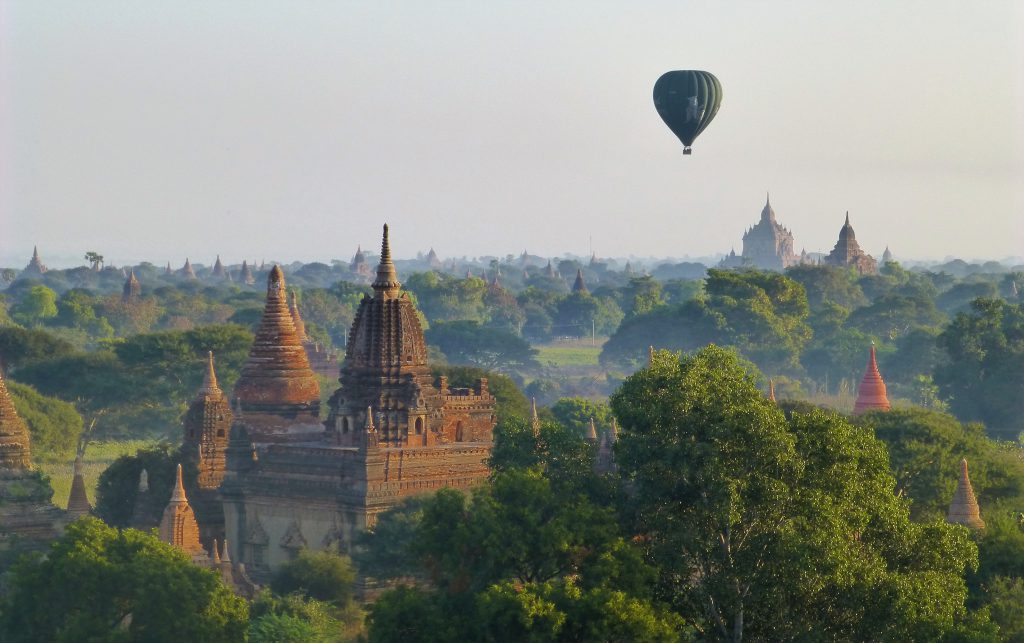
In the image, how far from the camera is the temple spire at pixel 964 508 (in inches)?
1846

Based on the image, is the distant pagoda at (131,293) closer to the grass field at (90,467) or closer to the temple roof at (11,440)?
the grass field at (90,467)

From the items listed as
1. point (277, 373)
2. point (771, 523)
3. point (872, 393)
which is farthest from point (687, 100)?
point (771, 523)

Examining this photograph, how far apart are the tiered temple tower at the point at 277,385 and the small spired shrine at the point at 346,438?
0.11 ft

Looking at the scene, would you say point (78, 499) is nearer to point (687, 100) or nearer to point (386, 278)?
point (386, 278)

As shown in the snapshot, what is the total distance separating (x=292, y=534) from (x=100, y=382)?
34340 millimetres

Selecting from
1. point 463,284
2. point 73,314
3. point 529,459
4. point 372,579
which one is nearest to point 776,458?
point 529,459

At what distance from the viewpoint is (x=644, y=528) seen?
3688 cm

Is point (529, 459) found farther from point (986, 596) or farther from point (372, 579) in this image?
point (372, 579)

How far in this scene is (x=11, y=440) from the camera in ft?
181

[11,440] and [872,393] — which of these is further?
[872,393]

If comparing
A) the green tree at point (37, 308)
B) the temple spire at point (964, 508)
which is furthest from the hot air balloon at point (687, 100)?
the green tree at point (37, 308)

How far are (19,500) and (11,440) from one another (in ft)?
5.61

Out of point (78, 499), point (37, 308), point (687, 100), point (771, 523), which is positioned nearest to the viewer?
point (771, 523)

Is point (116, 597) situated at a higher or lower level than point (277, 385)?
lower
